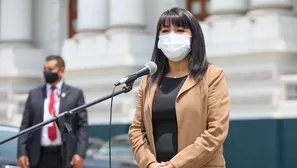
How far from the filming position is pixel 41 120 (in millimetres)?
8023

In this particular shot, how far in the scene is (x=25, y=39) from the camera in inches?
666

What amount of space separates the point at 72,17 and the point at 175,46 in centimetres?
1191

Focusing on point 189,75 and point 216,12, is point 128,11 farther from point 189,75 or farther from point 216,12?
point 189,75

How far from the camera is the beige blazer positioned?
16.7ft

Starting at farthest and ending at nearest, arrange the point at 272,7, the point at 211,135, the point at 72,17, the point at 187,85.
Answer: the point at 72,17 < the point at 272,7 < the point at 187,85 < the point at 211,135

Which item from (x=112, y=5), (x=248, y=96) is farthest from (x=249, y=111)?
(x=112, y=5)

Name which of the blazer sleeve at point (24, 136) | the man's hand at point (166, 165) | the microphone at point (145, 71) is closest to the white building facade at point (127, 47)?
the blazer sleeve at point (24, 136)

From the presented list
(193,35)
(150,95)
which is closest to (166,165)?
(150,95)

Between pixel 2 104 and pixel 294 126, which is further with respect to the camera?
pixel 2 104

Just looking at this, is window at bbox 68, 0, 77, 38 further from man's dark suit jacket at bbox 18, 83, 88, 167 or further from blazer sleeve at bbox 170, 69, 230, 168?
blazer sleeve at bbox 170, 69, 230, 168

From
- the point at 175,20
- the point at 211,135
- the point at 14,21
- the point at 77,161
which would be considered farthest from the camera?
the point at 14,21

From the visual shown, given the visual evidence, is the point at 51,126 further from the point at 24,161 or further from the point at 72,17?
the point at 72,17

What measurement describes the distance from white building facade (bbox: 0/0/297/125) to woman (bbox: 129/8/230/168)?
671cm

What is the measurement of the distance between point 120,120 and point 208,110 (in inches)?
361
